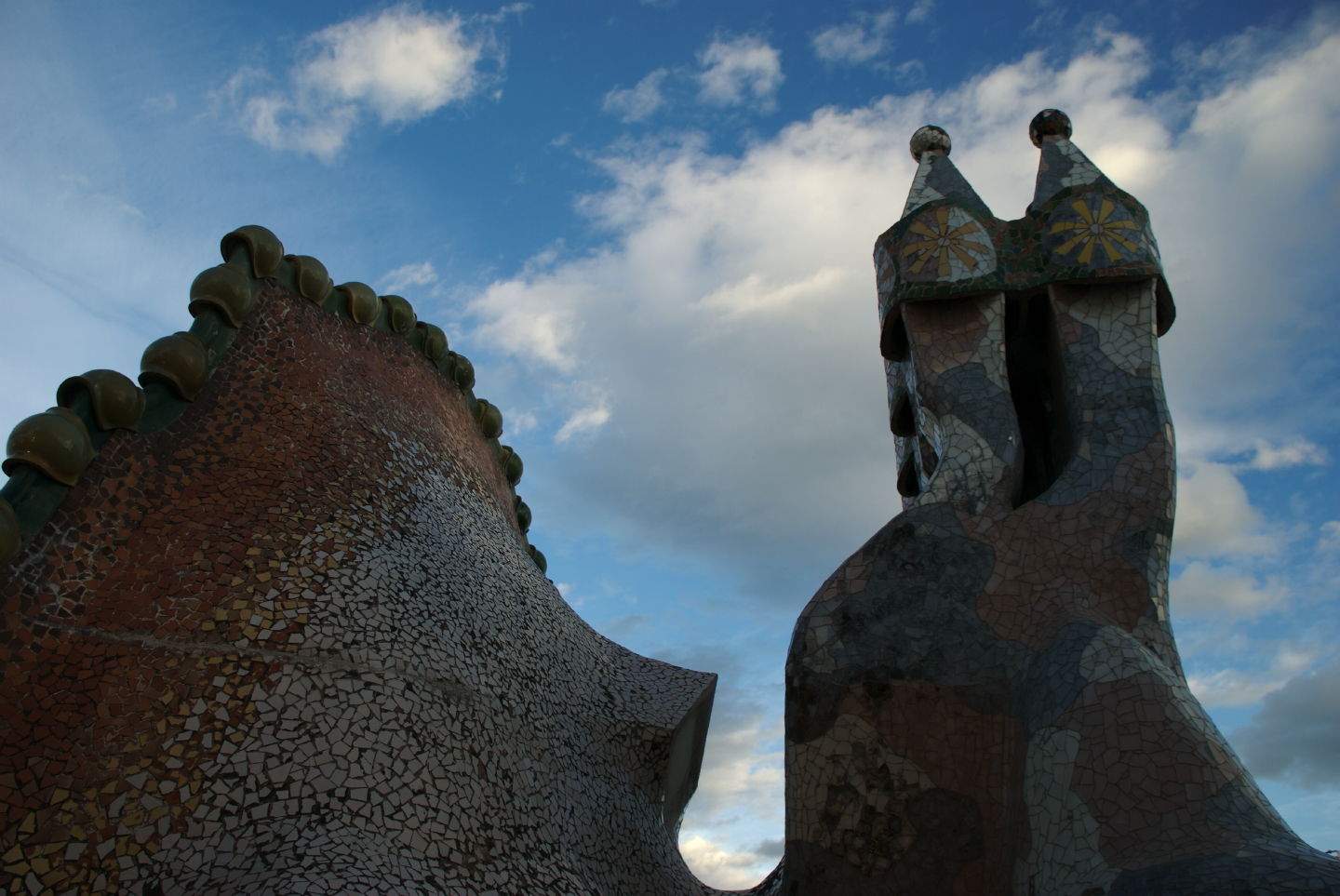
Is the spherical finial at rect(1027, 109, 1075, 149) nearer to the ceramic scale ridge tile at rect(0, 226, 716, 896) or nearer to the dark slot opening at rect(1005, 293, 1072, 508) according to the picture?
the dark slot opening at rect(1005, 293, 1072, 508)

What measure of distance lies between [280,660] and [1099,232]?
5127 millimetres

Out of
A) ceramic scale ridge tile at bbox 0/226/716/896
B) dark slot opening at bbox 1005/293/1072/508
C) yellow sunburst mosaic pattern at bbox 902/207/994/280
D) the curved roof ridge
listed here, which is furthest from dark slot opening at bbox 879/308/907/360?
the curved roof ridge

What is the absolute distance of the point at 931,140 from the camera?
26.1ft

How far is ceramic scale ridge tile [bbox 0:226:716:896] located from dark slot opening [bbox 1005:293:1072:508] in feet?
8.85

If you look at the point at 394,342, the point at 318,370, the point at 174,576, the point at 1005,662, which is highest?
the point at 394,342

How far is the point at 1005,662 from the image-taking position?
17.9 ft

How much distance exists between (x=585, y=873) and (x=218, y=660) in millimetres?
1997

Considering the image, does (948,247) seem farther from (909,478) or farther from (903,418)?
(909,478)

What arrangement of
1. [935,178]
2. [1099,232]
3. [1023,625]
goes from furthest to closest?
[935,178], [1099,232], [1023,625]

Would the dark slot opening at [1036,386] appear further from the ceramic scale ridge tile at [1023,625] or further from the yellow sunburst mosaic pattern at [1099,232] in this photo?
→ the yellow sunburst mosaic pattern at [1099,232]

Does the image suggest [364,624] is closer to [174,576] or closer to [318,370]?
[174,576]

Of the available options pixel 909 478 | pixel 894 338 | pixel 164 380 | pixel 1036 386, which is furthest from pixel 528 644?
pixel 1036 386

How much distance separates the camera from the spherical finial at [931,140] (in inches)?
314

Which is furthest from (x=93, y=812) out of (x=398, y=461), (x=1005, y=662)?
(x=1005, y=662)
